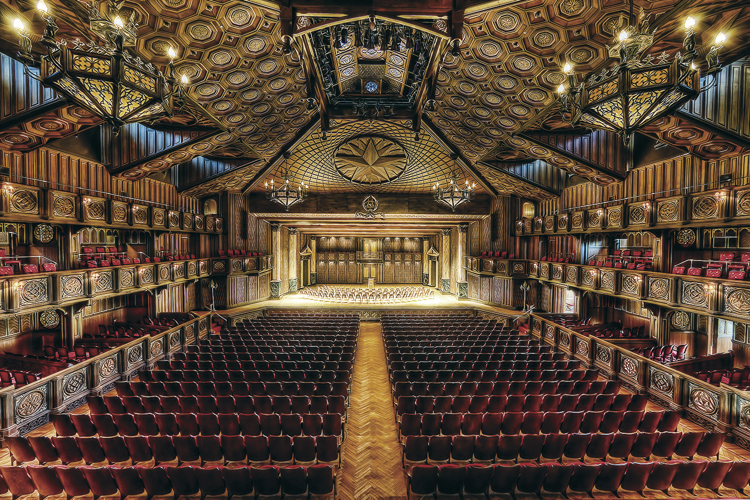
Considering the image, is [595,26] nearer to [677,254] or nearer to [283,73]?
[283,73]

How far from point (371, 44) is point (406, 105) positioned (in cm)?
599

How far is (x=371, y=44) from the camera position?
5.80 metres

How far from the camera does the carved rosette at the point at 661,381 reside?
6348mm

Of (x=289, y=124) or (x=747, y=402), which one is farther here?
(x=289, y=124)

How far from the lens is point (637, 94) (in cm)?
391

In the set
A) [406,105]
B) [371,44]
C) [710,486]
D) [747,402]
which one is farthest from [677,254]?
[371,44]

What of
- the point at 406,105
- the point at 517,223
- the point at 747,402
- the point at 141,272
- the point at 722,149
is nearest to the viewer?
the point at 747,402

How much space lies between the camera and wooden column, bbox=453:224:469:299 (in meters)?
19.2

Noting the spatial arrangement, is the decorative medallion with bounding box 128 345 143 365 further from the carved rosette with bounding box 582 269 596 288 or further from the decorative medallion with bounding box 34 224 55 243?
the carved rosette with bounding box 582 269 596 288

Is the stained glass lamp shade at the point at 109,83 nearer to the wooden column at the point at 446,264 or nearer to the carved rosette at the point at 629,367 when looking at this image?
the carved rosette at the point at 629,367

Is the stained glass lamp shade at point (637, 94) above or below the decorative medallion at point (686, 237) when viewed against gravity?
above

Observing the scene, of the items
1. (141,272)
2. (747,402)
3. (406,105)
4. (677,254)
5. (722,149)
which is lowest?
(747,402)

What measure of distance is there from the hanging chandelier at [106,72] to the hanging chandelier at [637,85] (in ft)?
17.5

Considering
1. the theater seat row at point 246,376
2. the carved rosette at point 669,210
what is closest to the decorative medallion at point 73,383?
the theater seat row at point 246,376
